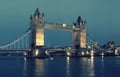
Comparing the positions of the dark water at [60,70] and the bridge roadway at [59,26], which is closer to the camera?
the dark water at [60,70]

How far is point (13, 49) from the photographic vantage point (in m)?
144

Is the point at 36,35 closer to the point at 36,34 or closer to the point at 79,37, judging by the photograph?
the point at 36,34

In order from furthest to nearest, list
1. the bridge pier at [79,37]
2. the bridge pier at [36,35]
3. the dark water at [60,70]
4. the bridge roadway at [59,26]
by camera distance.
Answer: the bridge pier at [79,37], the bridge roadway at [59,26], the bridge pier at [36,35], the dark water at [60,70]

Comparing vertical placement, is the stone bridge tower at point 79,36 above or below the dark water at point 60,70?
above

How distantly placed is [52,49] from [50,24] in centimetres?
866

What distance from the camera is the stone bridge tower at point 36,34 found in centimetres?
14100

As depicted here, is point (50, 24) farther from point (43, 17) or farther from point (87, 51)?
point (87, 51)

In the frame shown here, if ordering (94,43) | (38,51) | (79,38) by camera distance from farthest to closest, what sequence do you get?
(94,43) < (79,38) < (38,51)

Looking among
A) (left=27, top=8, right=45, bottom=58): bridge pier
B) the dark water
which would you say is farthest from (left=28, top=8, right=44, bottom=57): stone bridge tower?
the dark water

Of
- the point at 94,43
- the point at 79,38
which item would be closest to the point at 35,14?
the point at 79,38

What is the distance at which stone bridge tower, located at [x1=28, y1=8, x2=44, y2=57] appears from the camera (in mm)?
141000

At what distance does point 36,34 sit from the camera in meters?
146

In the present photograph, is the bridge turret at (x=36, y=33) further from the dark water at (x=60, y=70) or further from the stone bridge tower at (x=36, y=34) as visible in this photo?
the dark water at (x=60, y=70)

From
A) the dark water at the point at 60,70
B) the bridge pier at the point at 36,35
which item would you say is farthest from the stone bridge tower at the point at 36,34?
the dark water at the point at 60,70
